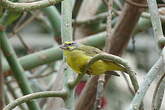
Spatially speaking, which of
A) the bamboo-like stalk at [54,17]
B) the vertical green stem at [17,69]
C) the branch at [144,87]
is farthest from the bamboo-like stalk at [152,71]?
the bamboo-like stalk at [54,17]

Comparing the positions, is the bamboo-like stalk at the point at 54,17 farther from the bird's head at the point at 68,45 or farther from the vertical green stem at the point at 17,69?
the bird's head at the point at 68,45

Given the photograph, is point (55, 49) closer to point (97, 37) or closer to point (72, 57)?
point (97, 37)

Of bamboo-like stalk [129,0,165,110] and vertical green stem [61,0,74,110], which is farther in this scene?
vertical green stem [61,0,74,110]

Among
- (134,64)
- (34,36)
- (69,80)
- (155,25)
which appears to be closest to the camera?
(155,25)

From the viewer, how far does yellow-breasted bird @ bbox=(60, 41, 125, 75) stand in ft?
3.99

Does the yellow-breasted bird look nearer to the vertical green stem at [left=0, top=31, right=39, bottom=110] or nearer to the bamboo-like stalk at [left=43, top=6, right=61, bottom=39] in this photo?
the vertical green stem at [left=0, top=31, right=39, bottom=110]

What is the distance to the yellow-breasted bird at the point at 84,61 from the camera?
1.22 meters

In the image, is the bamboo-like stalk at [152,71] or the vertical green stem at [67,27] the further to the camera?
the vertical green stem at [67,27]

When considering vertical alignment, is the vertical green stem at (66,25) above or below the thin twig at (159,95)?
above

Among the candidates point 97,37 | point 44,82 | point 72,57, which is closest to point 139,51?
point 44,82

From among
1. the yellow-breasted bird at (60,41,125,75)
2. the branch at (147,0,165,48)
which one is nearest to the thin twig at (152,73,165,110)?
the branch at (147,0,165,48)

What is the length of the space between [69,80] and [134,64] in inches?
91.4

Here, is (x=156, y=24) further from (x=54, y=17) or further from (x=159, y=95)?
(x=54, y=17)

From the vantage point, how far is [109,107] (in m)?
3.20
